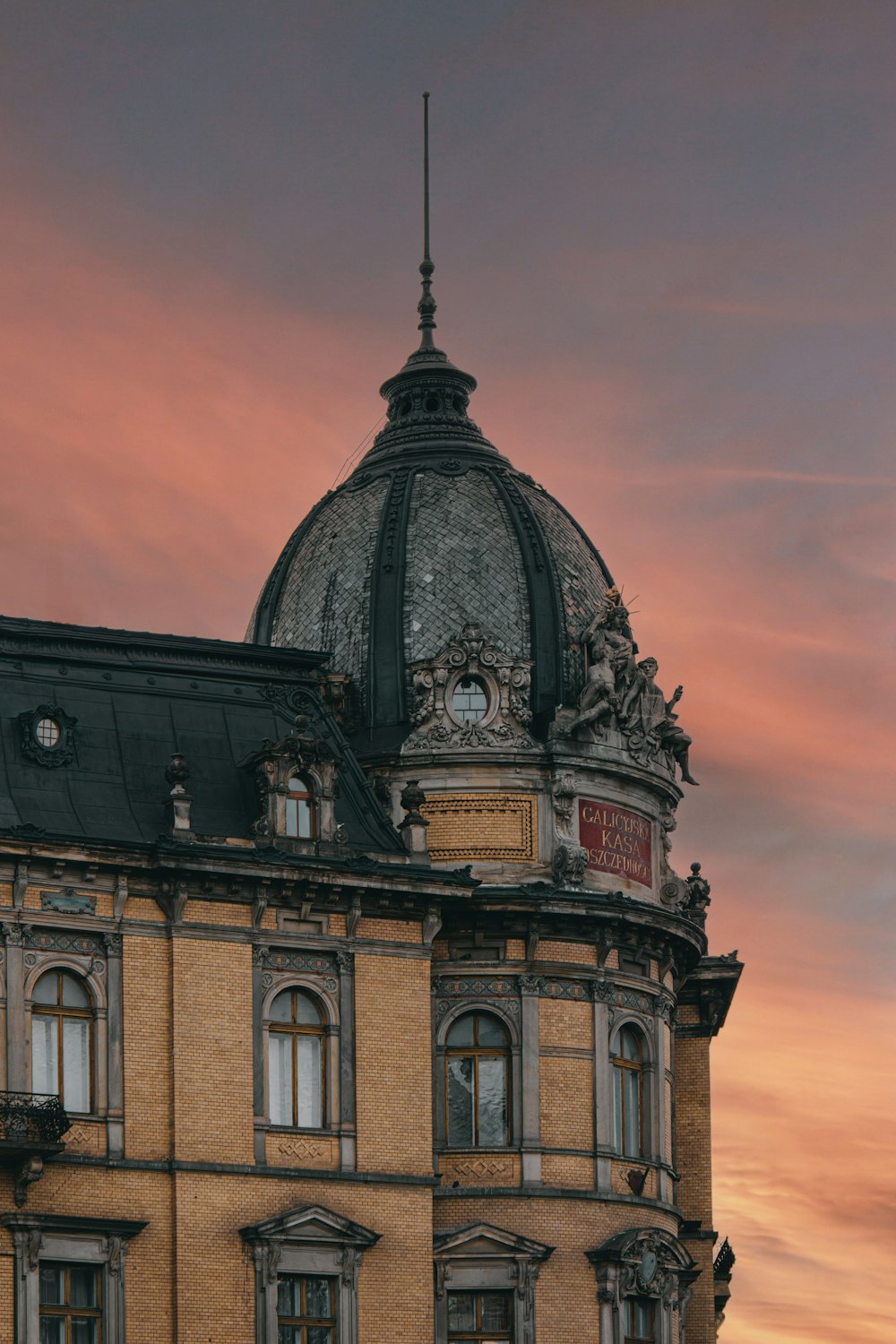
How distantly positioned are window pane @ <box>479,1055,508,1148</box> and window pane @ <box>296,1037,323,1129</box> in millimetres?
4572

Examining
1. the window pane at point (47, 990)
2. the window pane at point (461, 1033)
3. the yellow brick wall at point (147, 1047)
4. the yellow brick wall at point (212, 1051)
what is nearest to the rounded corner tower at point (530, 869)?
the window pane at point (461, 1033)

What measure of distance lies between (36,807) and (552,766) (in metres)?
12.2

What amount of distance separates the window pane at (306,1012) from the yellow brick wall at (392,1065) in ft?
2.70

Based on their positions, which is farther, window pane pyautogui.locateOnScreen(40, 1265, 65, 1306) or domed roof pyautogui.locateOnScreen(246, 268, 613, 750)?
domed roof pyautogui.locateOnScreen(246, 268, 613, 750)

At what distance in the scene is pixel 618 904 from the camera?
6381cm

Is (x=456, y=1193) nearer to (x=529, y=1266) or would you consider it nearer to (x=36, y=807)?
(x=529, y=1266)

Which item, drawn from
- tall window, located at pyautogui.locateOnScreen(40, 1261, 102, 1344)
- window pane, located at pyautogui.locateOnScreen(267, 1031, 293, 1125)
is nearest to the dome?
window pane, located at pyautogui.locateOnScreen(267, 1031, 293, 1125)

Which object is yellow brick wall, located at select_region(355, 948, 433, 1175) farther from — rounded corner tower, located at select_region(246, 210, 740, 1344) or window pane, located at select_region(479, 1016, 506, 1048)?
window pane, located at select_region(479, 1016, 506, 1048)

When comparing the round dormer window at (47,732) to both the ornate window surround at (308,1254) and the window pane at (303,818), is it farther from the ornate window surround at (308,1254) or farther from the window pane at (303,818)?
the ornate window surround at (308,1254)

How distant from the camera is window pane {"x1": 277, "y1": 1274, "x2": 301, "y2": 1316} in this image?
190ft

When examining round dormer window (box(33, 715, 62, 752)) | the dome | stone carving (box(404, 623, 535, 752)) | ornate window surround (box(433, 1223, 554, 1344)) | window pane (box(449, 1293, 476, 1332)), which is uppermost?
the dome

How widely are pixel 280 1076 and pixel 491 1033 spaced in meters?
5.74

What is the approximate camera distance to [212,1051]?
5853 centimetres

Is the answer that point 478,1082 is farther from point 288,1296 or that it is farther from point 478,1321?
point 288,1296
